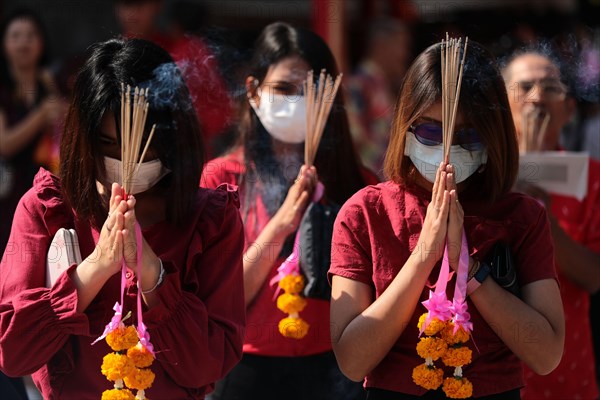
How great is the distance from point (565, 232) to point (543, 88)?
53 cm

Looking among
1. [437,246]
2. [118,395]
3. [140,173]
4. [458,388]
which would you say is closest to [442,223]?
[437,246]

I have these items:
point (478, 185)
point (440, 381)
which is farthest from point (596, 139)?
point (440, 381)

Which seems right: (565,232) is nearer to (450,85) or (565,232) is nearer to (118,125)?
(450,85)

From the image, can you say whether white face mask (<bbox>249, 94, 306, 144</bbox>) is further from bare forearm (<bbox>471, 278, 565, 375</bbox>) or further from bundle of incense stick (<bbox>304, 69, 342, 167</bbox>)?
bare forearm (<bbox>471, 278, 565, 375</bbox>)

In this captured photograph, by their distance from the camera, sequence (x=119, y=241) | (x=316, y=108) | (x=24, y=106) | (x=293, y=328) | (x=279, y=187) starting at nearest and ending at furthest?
(x=119, y=241), (x=293, y=328), (x=316, y=108), (x=279, y=187), (x=24, y=106)

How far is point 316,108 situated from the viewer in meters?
3.04

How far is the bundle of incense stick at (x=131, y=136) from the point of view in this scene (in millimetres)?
2318

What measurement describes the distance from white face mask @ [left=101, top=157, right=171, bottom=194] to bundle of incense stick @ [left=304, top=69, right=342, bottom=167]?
72 centimetres

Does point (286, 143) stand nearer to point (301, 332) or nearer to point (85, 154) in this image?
point (301, 332)

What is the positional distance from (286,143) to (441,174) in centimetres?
97

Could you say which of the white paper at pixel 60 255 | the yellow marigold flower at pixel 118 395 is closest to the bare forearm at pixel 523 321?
the yellow marigold flower at pixel 118 395

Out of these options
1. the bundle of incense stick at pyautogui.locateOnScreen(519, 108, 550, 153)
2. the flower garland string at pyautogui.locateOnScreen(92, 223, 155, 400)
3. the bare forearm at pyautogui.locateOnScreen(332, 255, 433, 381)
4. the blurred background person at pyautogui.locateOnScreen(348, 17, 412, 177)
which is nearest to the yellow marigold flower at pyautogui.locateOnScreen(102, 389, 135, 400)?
the flower garland string at pyautogui.locateOnScreen(92, 223, 155, 400)

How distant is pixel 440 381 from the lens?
233 cm

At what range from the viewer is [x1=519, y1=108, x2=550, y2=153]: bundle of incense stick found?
11.0 feet
